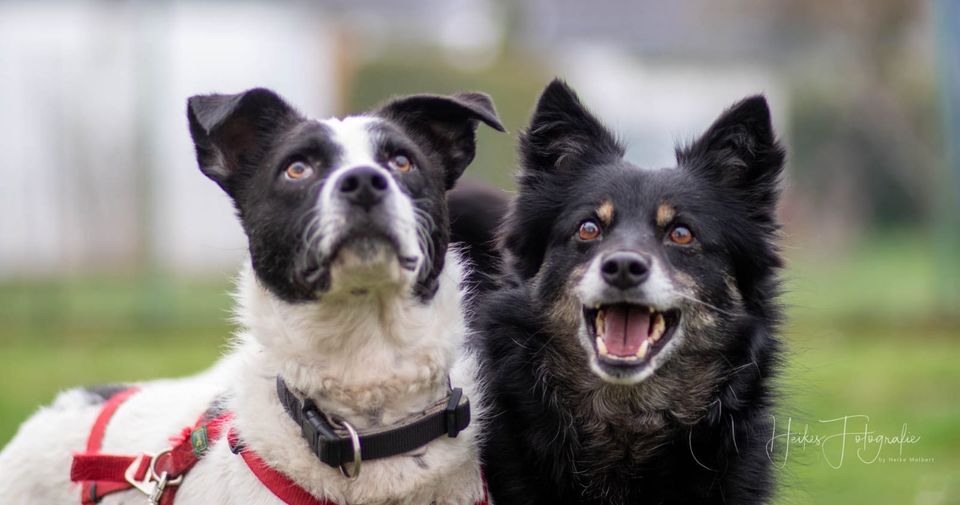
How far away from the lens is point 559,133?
4.48 meters

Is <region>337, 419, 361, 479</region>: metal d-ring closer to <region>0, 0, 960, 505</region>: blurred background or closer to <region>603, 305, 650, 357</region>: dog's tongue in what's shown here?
<region>603, 305, 650, 357</region>: dog's tongue

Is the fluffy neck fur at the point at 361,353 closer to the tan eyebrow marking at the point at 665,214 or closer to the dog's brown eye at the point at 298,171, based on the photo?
the dog's brown eye at the point at 298,171

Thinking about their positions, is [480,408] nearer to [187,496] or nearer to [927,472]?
[187,496]

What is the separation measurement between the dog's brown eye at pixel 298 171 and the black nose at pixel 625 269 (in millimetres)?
1009

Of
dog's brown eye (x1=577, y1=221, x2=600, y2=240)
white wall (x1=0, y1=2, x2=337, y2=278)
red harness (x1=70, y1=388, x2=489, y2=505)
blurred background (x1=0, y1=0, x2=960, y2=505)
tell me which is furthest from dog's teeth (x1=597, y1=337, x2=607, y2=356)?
white wall (x1=0, y1=2, x2=337, y2=278)

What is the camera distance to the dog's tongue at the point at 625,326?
3.95 m

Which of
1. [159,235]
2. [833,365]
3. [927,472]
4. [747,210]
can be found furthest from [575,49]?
[747,210]

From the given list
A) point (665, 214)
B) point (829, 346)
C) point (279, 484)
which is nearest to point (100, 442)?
point (279, 484)

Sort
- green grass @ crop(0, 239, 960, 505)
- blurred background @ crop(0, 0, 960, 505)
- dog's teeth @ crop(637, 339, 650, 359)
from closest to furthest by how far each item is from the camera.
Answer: dog's teeth @ crop(637, 339, 650, 359), green grass @ crop(0, 239, 960, 505), blurred background @ crop(0, 0, 960, 505)

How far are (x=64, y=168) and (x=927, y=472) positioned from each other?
9.06 meters

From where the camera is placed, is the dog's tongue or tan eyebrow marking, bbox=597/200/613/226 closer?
the dog's tongue

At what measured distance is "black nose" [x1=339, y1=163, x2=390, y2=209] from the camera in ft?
11.4

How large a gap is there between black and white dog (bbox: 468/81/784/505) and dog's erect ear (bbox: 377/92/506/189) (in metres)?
0.31

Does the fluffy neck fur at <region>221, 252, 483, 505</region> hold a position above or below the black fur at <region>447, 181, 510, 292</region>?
below
